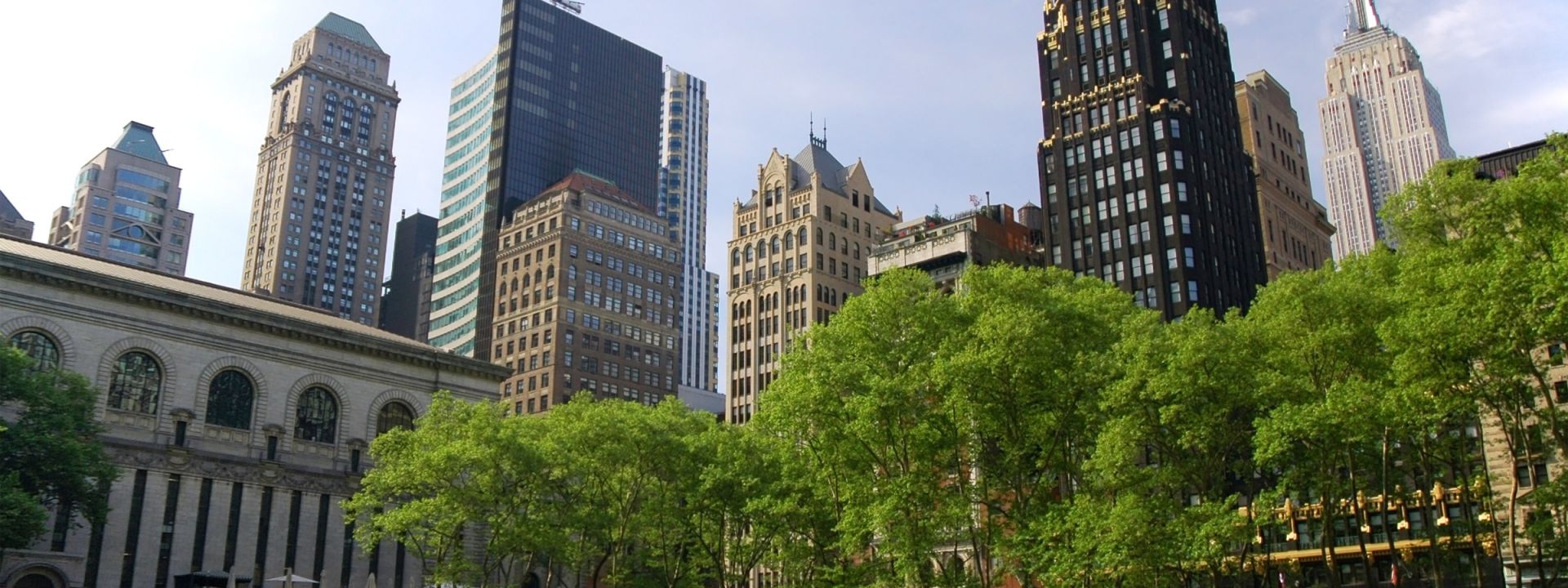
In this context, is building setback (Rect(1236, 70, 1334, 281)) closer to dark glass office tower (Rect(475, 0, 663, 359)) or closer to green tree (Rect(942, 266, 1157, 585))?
green tree (Rect(942, 266, 1157, 585))

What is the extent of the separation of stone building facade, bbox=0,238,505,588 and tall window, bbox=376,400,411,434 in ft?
0.39

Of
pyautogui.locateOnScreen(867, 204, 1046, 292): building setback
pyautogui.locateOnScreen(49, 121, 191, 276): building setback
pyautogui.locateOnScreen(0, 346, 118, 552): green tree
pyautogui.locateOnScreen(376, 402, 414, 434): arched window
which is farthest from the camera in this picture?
pyautogui.locateOnScreen(49, 121, 191, 276): building setback

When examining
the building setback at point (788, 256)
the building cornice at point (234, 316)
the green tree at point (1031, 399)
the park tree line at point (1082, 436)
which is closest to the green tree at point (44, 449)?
the building cornice at point (234, 316)

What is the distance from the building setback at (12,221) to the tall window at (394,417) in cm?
9514

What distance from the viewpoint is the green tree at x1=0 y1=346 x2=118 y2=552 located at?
5644cm

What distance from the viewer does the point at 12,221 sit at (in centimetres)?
17438

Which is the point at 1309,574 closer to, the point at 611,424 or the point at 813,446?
the point at 813,446

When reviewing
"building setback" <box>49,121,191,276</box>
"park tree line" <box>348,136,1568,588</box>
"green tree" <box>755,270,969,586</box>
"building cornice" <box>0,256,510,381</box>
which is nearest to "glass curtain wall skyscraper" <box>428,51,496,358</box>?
"building setback" <box>49,121,191,276</box>

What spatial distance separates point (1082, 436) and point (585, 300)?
104 metres

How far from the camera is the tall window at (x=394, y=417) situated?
271ft

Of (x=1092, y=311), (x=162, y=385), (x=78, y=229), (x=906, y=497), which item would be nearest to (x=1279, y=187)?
(x=1092, y=311)

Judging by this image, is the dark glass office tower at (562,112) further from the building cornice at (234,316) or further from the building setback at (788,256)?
the building cornice at (234,316)

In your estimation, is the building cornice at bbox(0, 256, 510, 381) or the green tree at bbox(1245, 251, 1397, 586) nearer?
the green tree at bbox(1245, 251, 1397, 586)

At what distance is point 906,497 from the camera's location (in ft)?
165
